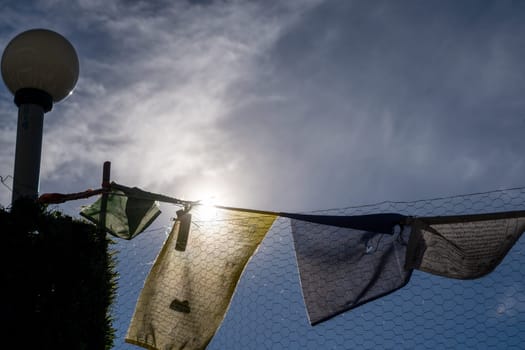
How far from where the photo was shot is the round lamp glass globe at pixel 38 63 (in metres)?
4.90

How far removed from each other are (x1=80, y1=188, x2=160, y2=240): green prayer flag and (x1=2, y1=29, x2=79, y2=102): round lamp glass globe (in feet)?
3.51

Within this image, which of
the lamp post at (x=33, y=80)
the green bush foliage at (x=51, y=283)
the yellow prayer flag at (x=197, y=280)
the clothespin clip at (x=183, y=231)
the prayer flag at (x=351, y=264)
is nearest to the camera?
the green bush foliage at (x=51, y=283)

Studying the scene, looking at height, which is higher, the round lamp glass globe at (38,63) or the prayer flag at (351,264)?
the round lamp glass globe at (38,63)

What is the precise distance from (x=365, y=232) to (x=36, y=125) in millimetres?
2749

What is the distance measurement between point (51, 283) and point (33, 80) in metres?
1.82

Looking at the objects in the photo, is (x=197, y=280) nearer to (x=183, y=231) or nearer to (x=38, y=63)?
(x=183, y=231)

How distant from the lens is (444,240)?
394cm

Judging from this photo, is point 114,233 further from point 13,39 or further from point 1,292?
point 13,39

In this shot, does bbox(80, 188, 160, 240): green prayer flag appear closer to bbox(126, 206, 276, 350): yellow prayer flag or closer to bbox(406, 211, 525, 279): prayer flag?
bbox(126, 206, 276, 350): yellow prayer flag

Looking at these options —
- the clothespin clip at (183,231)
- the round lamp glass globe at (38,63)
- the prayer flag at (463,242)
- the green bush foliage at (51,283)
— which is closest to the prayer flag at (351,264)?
the prayer flag at (463,242)

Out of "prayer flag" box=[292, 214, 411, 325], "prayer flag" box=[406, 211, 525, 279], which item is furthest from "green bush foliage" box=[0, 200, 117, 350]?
"prayer flag" box=[406, 211, 525, 279]

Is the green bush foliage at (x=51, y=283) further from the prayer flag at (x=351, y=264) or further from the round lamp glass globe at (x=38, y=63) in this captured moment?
the prayer flag at (x=351, y=264)

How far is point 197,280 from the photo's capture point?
4.51 meters

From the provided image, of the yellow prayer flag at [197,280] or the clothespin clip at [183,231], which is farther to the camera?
the clothespin clip at [183,231]
